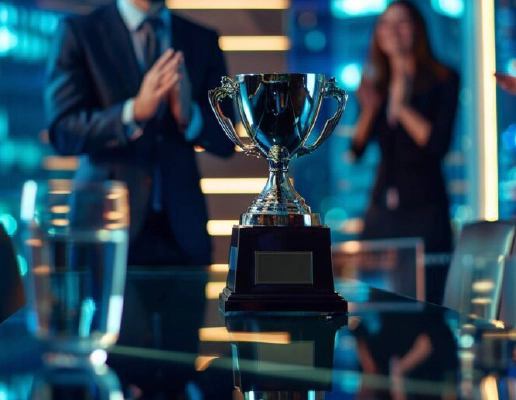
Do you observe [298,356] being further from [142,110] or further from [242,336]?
[142,110]

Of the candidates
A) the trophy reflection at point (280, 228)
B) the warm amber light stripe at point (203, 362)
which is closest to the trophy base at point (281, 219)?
the trophy reflection at point (280, 228)

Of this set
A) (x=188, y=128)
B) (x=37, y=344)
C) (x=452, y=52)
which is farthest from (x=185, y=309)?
(x=452, y=52)

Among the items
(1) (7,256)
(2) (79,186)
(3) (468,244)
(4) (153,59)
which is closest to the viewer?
(2) (79,186)

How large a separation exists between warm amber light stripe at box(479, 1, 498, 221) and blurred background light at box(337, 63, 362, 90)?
618 millimetres

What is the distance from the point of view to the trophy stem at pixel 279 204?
44.7 inches

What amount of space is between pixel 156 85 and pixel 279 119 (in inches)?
108

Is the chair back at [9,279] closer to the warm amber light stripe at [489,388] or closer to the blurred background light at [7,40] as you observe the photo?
the warm amber light stripe at [489,388]

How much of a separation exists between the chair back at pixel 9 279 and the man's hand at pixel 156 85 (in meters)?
2.26

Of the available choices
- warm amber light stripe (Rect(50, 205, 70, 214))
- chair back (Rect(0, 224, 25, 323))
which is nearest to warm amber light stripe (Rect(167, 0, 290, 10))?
chair back (Rect(0, 224, 25, 323))

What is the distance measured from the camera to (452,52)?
409 centimetres

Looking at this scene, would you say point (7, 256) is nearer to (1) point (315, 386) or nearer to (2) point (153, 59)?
(1) point (315, 386)

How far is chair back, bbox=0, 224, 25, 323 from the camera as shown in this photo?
1507 mm

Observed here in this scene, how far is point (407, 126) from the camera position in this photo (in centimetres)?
408

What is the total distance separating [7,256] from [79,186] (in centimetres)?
109
